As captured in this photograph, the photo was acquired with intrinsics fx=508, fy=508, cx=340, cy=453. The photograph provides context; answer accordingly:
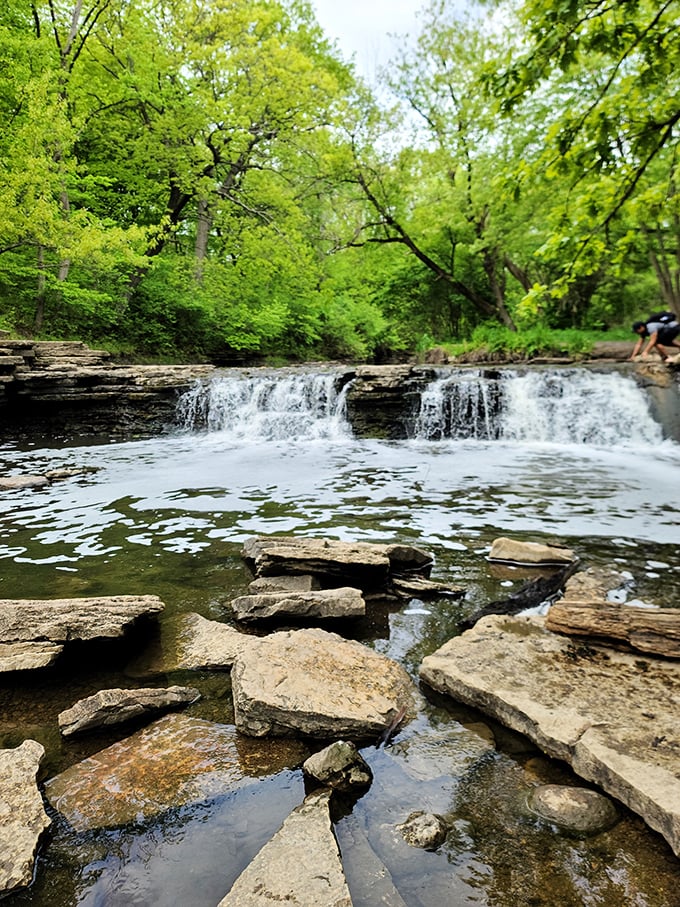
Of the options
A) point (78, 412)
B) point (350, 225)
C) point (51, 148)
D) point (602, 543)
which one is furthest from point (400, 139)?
point (602, 543)

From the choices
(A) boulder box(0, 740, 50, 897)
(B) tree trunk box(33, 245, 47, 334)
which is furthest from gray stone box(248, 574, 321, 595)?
(B) tree trunk box(33, 245, 47, 334)

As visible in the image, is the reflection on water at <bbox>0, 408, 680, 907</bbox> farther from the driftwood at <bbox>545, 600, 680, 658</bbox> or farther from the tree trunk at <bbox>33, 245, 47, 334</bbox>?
the tree trunk at <bbox>33, 245, 47, 334</bbox>

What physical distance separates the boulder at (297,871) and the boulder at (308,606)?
5.04 feet

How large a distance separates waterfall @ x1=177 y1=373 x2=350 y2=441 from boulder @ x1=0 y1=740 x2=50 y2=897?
11.7 metres

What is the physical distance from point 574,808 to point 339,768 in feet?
2.71

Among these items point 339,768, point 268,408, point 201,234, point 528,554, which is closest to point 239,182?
point 201,234

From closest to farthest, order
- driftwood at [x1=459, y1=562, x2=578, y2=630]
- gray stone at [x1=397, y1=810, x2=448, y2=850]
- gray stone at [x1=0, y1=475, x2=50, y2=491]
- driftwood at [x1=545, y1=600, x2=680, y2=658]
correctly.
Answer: gray stone at [x1=397, y1=810, x2=448, y2=850]
driftwood at [x1=545, y1=600, x2=680, y2=658]
driftwood at [x1=459, y1=562, x2=578, y2=630]
gray stone at [x1=0, y1=475, x2=50, y2=491]

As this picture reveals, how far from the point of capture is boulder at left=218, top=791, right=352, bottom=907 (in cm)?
138

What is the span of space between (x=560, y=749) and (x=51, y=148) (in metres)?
17.9

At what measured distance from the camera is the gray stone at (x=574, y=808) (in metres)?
1.68

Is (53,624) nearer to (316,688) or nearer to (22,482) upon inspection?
(316,688)

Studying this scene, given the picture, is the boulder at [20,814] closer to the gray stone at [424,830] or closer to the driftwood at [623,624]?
the gray stone at [424,830]

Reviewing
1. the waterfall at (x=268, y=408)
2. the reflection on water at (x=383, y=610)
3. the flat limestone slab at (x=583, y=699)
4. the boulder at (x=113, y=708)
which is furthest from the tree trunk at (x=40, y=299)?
the flat limestone slab at (x=583, y=699)

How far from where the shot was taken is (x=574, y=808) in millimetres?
1736
